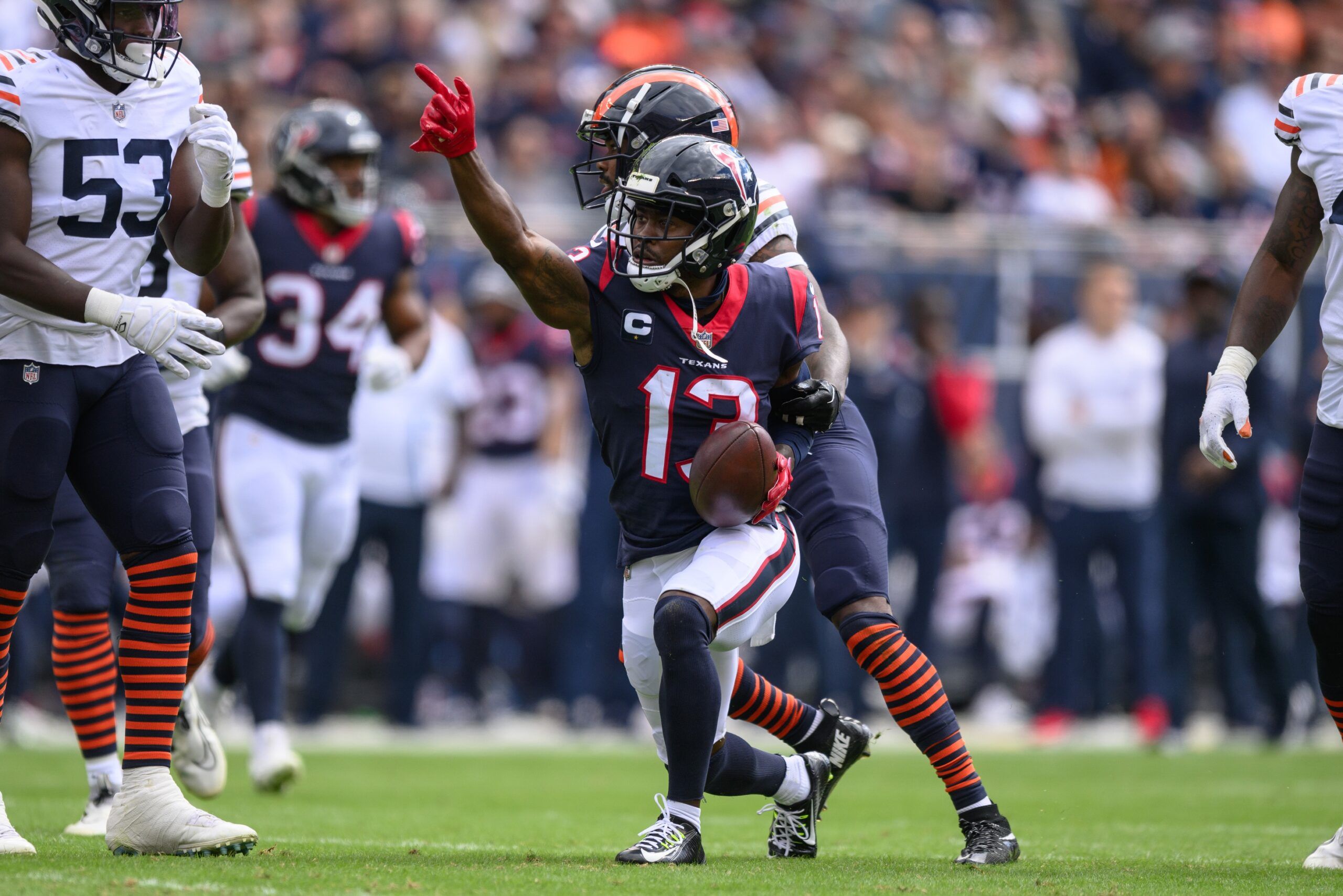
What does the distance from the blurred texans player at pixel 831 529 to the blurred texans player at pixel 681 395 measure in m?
0.14

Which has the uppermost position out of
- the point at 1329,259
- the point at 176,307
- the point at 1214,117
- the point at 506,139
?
the point at 1214,117

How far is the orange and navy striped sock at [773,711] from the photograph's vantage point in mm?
4758

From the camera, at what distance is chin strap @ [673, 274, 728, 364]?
438 centimetres

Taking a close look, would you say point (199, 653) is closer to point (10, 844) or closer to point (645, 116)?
point (10, 844)

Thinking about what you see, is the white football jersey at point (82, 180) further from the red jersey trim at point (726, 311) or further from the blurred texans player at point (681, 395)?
the red jersey trim at point (726, 311)

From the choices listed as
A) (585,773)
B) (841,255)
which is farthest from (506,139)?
(585,773)

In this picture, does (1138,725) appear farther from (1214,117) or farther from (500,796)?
(1214,117)

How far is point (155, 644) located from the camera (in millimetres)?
4160

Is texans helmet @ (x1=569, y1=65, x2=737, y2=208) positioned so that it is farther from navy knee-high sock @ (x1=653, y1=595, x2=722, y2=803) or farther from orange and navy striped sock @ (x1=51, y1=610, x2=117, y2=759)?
orange and navy striped sock @ (x1=51, y1=610, x2=117, y2=759)

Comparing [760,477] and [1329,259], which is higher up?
[1329,259]

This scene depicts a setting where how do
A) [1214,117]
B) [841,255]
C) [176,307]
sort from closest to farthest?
[176,307] < [841,255] < [1214,117]

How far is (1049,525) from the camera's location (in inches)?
378

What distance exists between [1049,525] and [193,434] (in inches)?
221

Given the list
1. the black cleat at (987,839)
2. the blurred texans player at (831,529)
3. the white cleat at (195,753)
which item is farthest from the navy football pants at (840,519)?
the white cleat at (195,753)
